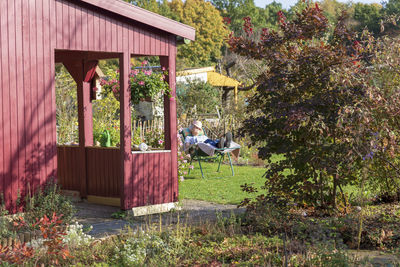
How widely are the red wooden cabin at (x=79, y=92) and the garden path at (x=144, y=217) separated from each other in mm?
325

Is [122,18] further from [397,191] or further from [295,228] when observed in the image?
[397,191]

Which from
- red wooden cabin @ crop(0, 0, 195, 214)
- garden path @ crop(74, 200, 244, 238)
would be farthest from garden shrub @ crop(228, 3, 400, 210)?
red wooden cabin @ crop(0, 0, 195, 214)

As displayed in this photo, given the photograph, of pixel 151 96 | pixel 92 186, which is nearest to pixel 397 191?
pixel 151 96

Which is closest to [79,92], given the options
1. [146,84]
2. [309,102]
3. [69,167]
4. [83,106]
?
[83,106]

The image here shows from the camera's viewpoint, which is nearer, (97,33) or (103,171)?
(97,33)

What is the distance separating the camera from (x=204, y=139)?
44.6 feet

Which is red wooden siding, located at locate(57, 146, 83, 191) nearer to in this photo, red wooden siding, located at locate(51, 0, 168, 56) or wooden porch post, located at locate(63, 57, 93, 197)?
wooden porch post, located at locate(63, 57, 93, 197)

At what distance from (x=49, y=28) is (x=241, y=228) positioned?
A: 12.1ft

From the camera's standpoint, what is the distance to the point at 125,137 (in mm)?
7699

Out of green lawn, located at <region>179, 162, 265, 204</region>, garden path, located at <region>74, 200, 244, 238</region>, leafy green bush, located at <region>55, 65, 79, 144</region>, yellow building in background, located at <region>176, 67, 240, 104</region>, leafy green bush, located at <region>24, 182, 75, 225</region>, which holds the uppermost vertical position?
yellow building in background, located at <region>176, 67, 240, 104</region>

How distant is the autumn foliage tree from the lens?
20.7 ft

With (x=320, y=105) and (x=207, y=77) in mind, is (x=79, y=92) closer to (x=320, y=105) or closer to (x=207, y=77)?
(x=320, y=105)

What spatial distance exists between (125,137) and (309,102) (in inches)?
111

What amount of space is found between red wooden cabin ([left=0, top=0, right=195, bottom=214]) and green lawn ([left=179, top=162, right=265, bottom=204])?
1623mm
